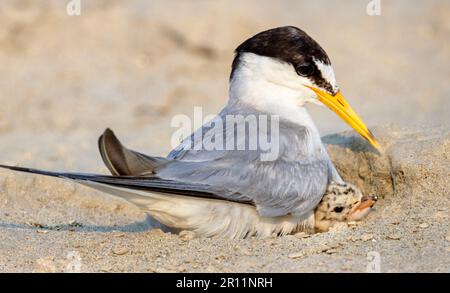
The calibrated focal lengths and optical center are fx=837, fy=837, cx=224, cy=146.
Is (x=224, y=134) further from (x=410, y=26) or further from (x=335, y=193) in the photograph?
(x=410, y=26)

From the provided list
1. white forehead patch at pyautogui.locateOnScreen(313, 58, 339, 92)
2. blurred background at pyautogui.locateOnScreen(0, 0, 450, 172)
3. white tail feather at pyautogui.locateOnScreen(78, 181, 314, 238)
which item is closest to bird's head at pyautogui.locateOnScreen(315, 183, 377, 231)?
white tail feather at pyautogui.locateOnScreen(78, 181, 314, 238)

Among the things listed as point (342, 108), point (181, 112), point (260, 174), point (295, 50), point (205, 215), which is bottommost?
point (205, 215)

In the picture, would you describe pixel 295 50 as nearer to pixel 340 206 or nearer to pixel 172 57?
pixel 340 206

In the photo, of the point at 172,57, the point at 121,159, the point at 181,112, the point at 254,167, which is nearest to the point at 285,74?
the point at 254,167

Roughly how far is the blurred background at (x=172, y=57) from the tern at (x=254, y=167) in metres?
2.55

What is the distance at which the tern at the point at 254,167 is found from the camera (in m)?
4.15

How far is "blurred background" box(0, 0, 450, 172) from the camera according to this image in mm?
7930

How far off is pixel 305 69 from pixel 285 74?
0.41 feet

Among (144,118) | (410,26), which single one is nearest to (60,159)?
(144,118)

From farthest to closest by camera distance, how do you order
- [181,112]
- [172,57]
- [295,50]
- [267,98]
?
[172,57] → [181,112] → [267,98] → [295,50]

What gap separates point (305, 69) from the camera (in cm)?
492

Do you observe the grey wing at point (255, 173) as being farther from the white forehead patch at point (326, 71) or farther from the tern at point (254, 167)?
the white forehead patch at point (326, 71)

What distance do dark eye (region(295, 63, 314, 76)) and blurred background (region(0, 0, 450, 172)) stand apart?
2652 mm
